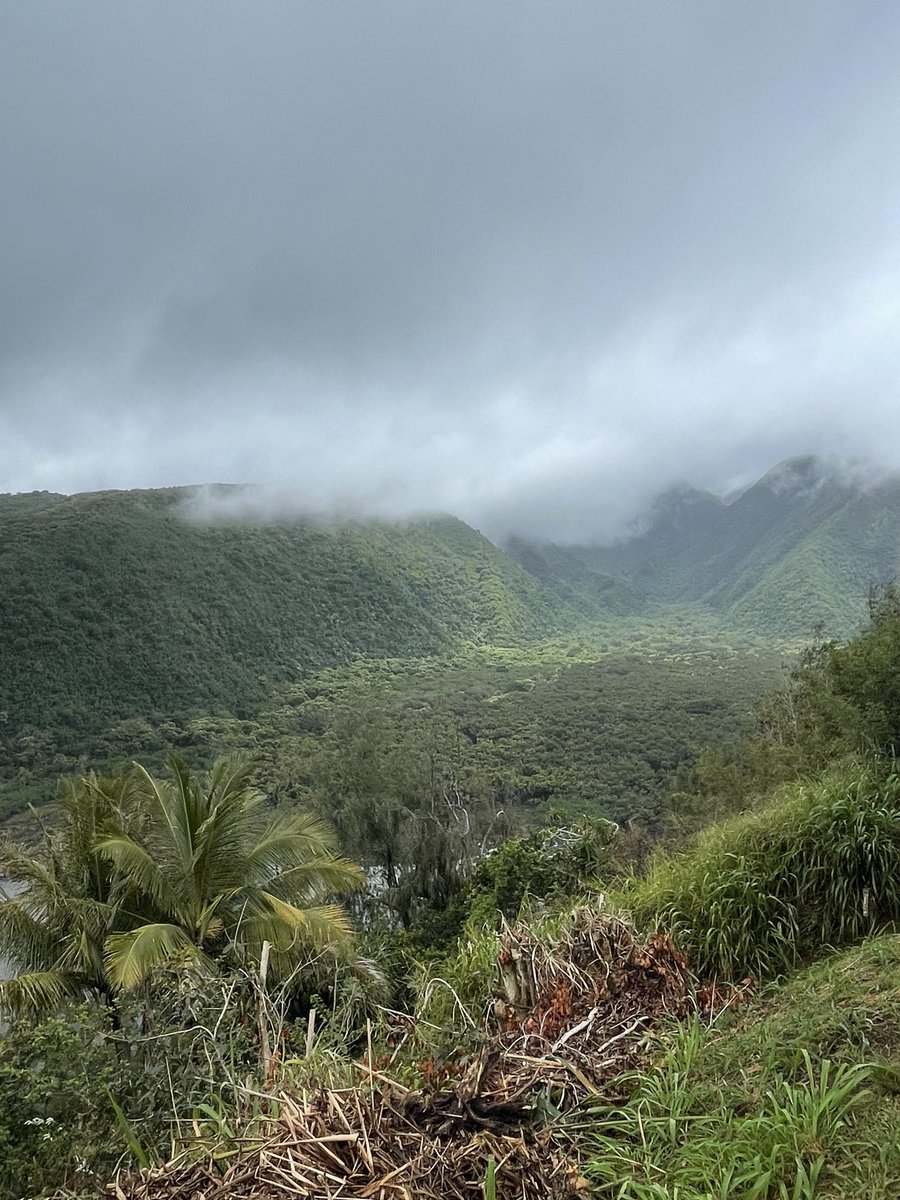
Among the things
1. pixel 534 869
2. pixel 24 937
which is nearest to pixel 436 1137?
pixel 24 937

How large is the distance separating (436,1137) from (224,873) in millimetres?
7678

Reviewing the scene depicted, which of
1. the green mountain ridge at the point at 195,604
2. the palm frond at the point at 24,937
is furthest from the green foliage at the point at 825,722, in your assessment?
the green mountain ridge at the point at 195,604

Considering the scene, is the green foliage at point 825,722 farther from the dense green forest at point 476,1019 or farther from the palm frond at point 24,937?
the palm frond at point 24,937

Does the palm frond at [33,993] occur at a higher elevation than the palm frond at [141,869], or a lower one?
lower

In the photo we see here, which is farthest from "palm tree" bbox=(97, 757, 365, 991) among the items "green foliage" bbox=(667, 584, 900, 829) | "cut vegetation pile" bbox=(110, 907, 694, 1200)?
"green foliage" bbox=(667, 584, 900, 829)

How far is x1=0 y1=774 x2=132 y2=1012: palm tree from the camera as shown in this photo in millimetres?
8211

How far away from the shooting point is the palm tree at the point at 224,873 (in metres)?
8.31

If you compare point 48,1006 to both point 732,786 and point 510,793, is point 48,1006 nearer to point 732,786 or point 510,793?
point 732,786

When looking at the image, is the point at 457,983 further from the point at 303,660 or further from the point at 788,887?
the point at 303,660

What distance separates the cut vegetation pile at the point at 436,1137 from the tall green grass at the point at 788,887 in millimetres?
1879

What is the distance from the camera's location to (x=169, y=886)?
8.52 metres

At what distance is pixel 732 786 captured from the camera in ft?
74.2

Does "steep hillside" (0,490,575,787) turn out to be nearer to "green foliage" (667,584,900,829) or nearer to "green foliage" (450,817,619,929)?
"green foliage" (667,584,900,829)

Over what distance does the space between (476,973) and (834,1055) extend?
2.40 m
